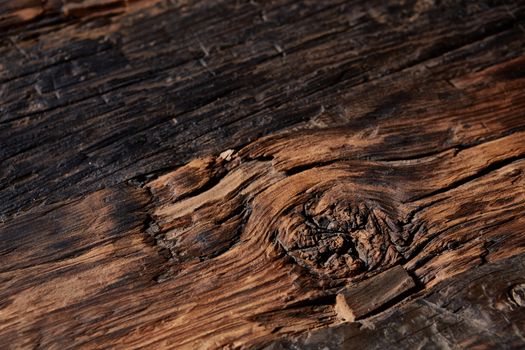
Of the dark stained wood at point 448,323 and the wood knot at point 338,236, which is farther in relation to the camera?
the wood knot at point 338,236

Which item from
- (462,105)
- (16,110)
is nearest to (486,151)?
(462,105)

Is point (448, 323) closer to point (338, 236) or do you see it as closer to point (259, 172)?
point (338, 236)

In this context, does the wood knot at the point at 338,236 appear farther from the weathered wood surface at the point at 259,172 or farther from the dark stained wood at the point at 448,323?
the dark stained wood at the point at 448,323

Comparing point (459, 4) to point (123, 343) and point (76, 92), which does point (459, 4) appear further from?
point (123, 343)

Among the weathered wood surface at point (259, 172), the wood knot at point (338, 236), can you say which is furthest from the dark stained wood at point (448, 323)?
the wood knot at point (338, 236)

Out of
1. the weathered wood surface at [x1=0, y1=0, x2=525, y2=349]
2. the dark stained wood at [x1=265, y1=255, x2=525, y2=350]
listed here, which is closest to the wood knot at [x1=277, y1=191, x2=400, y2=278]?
the weathered wood surface at [x1=0, y1=0, x2=525, y2=349]

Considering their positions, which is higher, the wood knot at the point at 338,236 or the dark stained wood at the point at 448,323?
the wood knot at the point at 338,236

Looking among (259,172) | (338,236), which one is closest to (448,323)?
(338,236)

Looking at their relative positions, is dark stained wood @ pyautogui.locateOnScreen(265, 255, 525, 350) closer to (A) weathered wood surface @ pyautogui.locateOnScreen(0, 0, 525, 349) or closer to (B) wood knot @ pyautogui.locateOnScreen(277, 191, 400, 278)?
(A) weathered wood surface @ pyautogui.locateOnScreen(0, 0, 525, 349)
